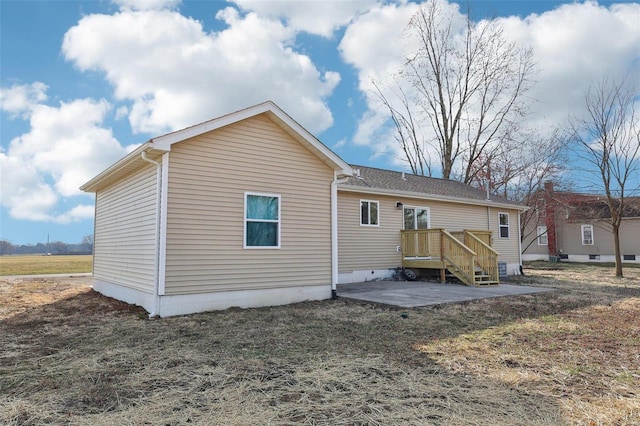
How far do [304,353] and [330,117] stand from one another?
588 inches

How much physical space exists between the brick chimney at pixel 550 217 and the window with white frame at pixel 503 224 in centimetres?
1017

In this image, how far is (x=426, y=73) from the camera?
2695cm

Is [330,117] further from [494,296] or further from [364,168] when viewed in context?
[494,296]

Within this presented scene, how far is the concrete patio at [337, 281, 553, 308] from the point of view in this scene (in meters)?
8.23

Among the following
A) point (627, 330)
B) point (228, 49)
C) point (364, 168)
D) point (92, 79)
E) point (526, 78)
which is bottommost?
point (627, 330)

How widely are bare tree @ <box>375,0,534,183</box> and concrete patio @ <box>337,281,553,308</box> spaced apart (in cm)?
1700

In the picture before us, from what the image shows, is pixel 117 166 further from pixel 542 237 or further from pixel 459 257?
pixel 542 237

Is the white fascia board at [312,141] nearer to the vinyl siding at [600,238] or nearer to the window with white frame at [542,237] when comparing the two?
the vinyl siding at [600,238]

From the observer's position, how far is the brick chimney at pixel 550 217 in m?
24.9

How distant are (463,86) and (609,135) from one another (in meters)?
12.9

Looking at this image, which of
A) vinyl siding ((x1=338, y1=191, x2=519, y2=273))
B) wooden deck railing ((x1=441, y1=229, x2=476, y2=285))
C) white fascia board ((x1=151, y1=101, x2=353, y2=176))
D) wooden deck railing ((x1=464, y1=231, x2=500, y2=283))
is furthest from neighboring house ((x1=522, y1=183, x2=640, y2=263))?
white fascia board ((x1=151, y1=101, x2=353, y2=176))

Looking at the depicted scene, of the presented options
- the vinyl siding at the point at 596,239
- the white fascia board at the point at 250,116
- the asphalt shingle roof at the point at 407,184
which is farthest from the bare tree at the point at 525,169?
the white fascia board at the point at 250,116

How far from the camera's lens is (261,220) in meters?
8.05

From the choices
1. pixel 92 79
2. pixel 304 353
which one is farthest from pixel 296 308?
pixel 92 79
